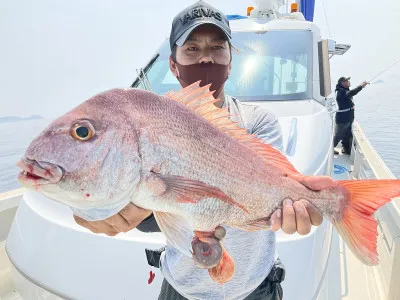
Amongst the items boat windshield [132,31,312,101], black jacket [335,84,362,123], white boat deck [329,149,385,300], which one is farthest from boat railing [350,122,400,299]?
black jacket [335,84,362,123]

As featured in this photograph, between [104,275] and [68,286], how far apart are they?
9.9 inches

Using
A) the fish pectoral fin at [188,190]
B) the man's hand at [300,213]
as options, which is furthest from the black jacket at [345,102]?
the fish pectoral fin at [188,190]

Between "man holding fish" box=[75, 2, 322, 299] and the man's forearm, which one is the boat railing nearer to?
"man holding fish" box=[75, 2, 322, 299]

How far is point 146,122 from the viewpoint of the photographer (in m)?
1.12

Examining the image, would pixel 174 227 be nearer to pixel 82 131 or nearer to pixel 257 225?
pixel 257 225

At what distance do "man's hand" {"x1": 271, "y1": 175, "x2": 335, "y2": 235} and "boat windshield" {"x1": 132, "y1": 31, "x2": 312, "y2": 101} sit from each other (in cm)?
251

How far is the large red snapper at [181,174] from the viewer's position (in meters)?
1.03

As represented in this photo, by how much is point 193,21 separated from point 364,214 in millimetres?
1146

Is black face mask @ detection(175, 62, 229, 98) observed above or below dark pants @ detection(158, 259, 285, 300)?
above

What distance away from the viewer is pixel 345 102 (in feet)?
29.3

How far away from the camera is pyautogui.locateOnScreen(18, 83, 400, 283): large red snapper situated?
103 centimetres

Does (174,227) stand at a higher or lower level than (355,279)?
higher

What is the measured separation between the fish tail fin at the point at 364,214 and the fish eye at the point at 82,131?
88 cm

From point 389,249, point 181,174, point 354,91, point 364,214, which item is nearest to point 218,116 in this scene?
point 181,174
